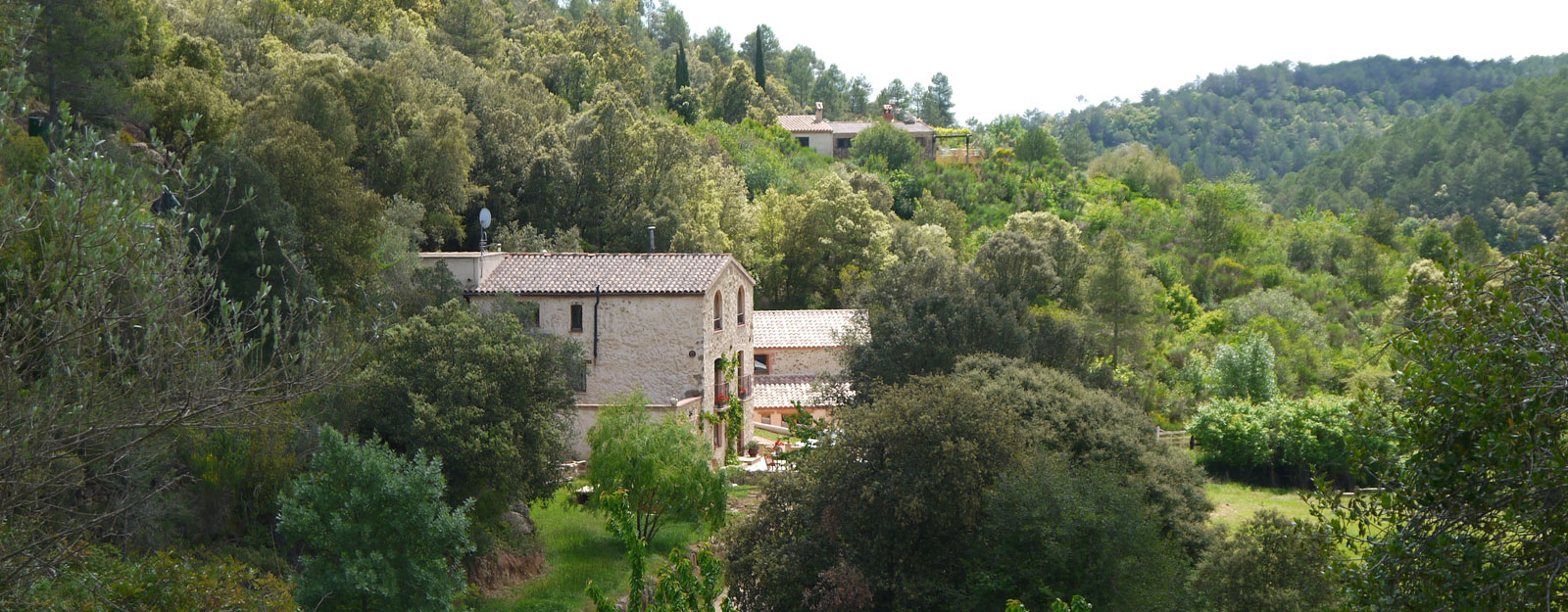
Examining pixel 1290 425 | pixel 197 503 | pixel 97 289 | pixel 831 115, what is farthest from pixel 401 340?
pixel 831 115

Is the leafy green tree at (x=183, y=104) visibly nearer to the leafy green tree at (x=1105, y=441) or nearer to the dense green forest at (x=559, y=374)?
the dense green forest at (x=559, y=374)

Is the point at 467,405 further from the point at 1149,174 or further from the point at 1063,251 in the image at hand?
the point at 1149,174

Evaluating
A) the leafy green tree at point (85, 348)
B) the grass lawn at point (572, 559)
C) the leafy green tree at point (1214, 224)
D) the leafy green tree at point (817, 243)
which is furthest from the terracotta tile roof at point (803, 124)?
the leafy green tree at point (85, 348)

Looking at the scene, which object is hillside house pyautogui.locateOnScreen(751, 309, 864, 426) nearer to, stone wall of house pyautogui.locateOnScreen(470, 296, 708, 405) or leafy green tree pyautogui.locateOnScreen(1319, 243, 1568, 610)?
stone wall of house pyautogui.locateOnScreen(470, 296, 708, 405)

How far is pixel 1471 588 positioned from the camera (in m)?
8.73

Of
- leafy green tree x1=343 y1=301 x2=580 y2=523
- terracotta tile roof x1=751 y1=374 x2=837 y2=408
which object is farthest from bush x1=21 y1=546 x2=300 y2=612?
terracotta tile roof x1=751 y1=374 x2=837 y2=408

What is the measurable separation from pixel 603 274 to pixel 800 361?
39.2ft

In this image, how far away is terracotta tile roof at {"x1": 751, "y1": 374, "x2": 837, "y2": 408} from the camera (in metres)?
39.7

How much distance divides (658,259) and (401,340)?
33.8ft

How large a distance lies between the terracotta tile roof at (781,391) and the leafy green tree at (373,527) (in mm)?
20228

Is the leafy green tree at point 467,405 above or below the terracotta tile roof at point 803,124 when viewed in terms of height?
below

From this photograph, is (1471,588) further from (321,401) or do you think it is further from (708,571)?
(321,401)

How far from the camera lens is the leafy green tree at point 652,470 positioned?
2612 centimetres

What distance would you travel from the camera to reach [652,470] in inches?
1029
